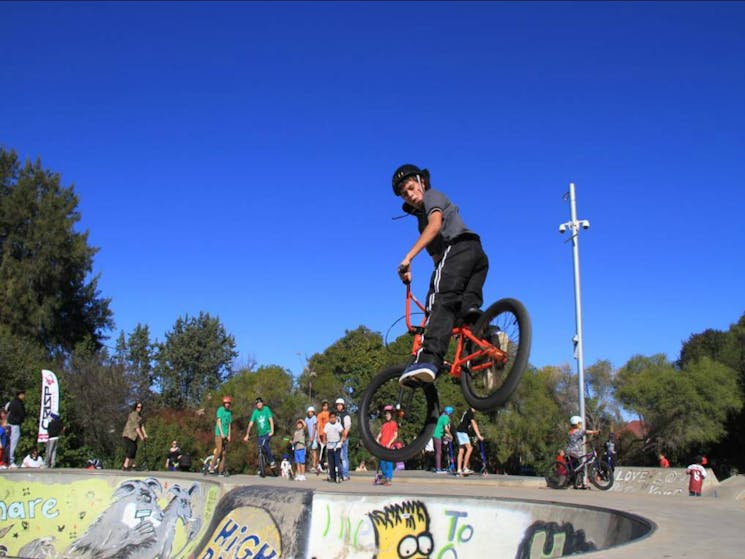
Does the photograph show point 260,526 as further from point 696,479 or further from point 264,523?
point 696,479

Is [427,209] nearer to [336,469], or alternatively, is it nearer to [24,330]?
[336,469]

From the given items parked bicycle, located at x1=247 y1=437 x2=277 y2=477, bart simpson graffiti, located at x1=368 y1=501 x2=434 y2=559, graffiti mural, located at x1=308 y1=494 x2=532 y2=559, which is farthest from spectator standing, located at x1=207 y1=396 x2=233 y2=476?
bart simpson graffiti, located at x1=368 y1=501 x2=434 y2=559

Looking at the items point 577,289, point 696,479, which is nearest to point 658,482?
point 696,479

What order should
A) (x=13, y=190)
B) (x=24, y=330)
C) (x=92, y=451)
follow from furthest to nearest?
(x=13, y=190) < (x=24, y=330) < (x=92, y=451)

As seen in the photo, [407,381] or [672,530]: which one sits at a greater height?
[407,381]

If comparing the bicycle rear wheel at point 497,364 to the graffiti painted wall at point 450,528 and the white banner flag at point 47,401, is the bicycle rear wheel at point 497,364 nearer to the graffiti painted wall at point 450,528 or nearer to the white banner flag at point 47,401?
the graffiti painted wall at point 450,528

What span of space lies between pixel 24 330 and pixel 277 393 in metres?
20.9

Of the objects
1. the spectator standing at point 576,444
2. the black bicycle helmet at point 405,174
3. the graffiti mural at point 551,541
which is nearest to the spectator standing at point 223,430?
the spectator standing at point 576,444

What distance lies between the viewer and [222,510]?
38.6ft

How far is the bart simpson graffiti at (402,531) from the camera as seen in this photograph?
973cm

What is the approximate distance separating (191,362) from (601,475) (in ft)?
178

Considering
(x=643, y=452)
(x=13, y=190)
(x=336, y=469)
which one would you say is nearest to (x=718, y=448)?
(x=643, y=452)

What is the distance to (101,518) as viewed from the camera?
43.5 feet

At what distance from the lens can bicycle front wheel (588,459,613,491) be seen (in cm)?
1570
